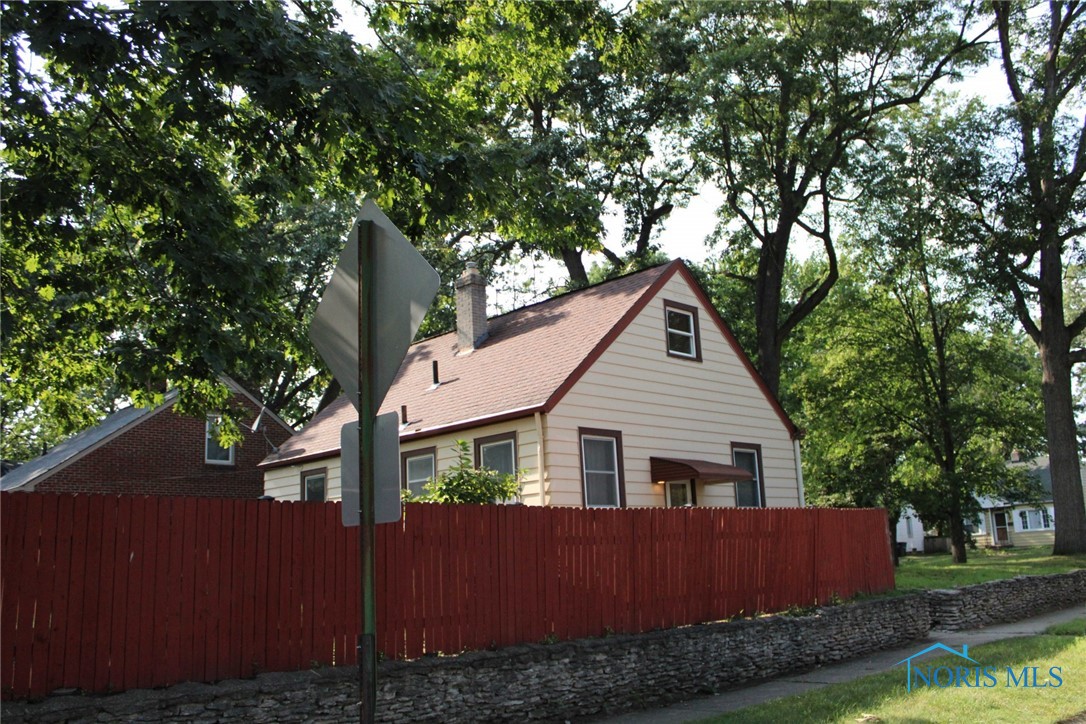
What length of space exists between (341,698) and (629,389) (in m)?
10.8

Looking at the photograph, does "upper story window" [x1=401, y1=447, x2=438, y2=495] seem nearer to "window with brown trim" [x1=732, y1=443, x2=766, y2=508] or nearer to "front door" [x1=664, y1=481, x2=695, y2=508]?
"front door" [x1=664, y1=481, x2=695, y2=508]

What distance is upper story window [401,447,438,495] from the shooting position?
1823 cm

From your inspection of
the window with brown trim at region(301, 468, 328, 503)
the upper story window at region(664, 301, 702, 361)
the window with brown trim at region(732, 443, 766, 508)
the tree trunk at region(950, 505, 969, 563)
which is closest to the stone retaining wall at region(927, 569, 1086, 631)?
the window with brown trim at region(732, 443, 766, 508)

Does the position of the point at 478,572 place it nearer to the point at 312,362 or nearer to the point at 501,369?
the point at 312,362

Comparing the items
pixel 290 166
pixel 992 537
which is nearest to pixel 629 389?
pixel 290 166

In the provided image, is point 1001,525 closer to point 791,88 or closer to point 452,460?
point 791,88

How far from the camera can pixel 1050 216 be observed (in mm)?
25547

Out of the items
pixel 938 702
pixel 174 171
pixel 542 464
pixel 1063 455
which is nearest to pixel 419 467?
pixel 542 464

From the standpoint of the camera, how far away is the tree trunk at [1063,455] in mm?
25516

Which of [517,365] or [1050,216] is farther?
[1050,216]

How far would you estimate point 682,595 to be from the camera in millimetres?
11688

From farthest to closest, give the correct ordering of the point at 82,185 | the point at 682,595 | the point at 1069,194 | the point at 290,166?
the point at 1069,194 < the point at 682,595 < the point at 82,185 < the point at 290,166

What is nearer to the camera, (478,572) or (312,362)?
(478,572)

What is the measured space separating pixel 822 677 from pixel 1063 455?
18.3 metres
